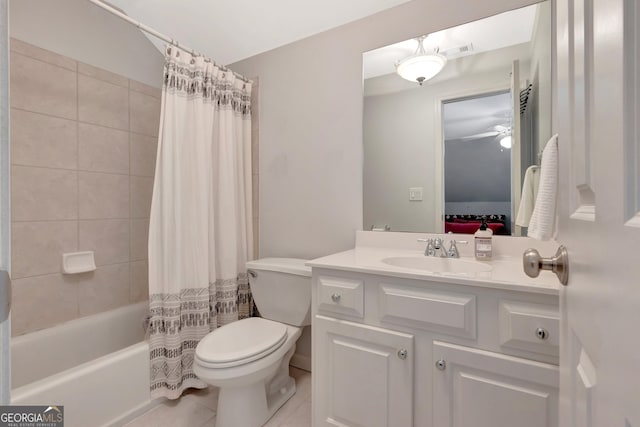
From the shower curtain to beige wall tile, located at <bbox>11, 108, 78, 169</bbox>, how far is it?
2.00 feet

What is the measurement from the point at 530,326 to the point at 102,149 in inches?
94.2

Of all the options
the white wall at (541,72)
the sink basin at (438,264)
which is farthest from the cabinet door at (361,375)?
the white wall at (541,72)

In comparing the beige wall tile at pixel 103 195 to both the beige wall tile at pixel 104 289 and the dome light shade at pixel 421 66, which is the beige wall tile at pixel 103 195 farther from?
the dome light shade at pixel 421 66

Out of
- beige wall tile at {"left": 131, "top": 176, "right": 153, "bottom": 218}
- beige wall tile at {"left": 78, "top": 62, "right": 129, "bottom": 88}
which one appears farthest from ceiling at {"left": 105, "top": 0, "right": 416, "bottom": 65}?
beige wall tile at {"left": 131, "top": 176, "right": 153, "bottom": 218}

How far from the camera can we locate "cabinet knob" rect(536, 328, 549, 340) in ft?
2.83

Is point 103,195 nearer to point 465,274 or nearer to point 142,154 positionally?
point 142,154

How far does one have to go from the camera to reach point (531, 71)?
133 centimetres

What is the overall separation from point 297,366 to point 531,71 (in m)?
2.18

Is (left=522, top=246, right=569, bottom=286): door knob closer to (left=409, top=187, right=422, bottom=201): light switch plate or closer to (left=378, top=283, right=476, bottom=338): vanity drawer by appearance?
A: (left=378, top=283, right=476, bottom=338): vanity drawer

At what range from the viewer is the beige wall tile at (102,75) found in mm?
1756

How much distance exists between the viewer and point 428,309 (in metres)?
1.04

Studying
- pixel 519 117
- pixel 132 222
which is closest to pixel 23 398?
pixel 132 222

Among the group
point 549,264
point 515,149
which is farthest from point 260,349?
point 515,149

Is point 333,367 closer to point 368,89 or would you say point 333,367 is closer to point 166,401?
point 166,401
